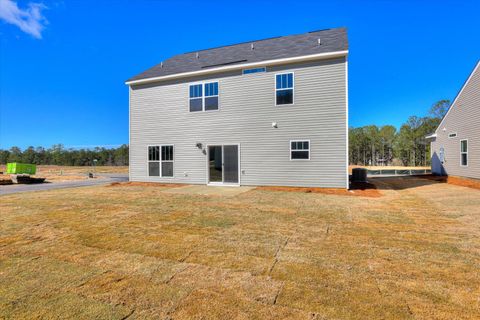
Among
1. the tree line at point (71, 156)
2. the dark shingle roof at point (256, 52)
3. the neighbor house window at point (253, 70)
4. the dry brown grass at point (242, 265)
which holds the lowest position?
the dry brown grass at point (242, 265)

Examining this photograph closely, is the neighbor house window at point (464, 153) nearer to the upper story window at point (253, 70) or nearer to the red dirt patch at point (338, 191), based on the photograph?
the red dirt patch at point (338, 191)

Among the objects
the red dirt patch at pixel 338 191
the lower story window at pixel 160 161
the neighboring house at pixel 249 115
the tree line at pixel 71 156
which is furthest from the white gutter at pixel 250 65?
the tree line at pixel 71 156

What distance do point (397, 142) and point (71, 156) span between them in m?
62.7

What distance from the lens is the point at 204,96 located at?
40.3ft

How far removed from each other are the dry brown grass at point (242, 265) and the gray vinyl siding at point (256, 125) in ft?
15.7

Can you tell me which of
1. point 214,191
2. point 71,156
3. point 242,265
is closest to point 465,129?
point 214,191

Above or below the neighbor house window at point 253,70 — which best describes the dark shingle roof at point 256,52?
above

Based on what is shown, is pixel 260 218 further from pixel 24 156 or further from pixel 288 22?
pixel 24 156

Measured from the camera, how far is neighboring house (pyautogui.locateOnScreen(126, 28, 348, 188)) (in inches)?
403

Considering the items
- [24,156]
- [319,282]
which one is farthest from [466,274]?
[24,156]

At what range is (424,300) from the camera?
2268 millimetres

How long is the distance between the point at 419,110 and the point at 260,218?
147 feet

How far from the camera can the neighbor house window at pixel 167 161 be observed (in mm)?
13062

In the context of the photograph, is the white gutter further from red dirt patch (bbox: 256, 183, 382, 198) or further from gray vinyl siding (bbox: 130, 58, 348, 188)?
red dirt patch (bbox: 256, 183, 382, 198)
